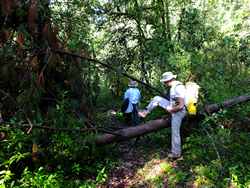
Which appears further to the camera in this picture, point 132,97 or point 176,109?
point 132,97

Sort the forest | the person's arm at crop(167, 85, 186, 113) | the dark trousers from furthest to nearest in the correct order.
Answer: the dark trousers
the person's arm at crop(167, 85, 186, 113)
the forest

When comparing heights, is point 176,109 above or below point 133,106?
below

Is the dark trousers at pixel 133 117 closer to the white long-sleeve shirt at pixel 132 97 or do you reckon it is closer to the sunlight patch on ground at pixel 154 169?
the white long-sleeve shirt at pixel 132 97

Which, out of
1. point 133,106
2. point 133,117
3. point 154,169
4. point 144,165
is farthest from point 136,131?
point 133,106

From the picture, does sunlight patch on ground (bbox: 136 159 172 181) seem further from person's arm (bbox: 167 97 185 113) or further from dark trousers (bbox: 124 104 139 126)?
dark trousers (bbox: 124 104 139 126)

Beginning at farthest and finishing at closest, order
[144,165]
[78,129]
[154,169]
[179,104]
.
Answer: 1. [144,165]
2. [179,104]
3. [154,169]
4. [78,129]

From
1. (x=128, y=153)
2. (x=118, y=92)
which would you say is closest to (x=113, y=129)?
(x=128, y=153)

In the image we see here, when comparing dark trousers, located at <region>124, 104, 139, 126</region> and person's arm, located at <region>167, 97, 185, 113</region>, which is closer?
person's arm, located at <region>167, 97, 185, 113</region>

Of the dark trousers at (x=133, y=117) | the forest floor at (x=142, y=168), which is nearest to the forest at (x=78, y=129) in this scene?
the forest floor at (x=142, y=168)

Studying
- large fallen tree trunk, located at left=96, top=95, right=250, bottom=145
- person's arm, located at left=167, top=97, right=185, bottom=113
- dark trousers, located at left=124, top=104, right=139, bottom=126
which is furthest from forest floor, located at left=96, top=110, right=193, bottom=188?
dark trousers, located at left=124, top=104, right=139, bottom=126

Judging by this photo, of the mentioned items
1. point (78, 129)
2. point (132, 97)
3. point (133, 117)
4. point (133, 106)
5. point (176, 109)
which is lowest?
point (78, 129)

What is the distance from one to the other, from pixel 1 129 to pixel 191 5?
1308 centimetres

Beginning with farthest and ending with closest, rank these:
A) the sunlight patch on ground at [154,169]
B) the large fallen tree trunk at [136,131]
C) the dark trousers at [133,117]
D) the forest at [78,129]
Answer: the dark trousers at [133,117], the large fallen tree trunk at [136,131], the sunlight patch on ground at [154,169], the forest at [78,129]

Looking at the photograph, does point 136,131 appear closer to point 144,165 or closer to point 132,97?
point 144,165
